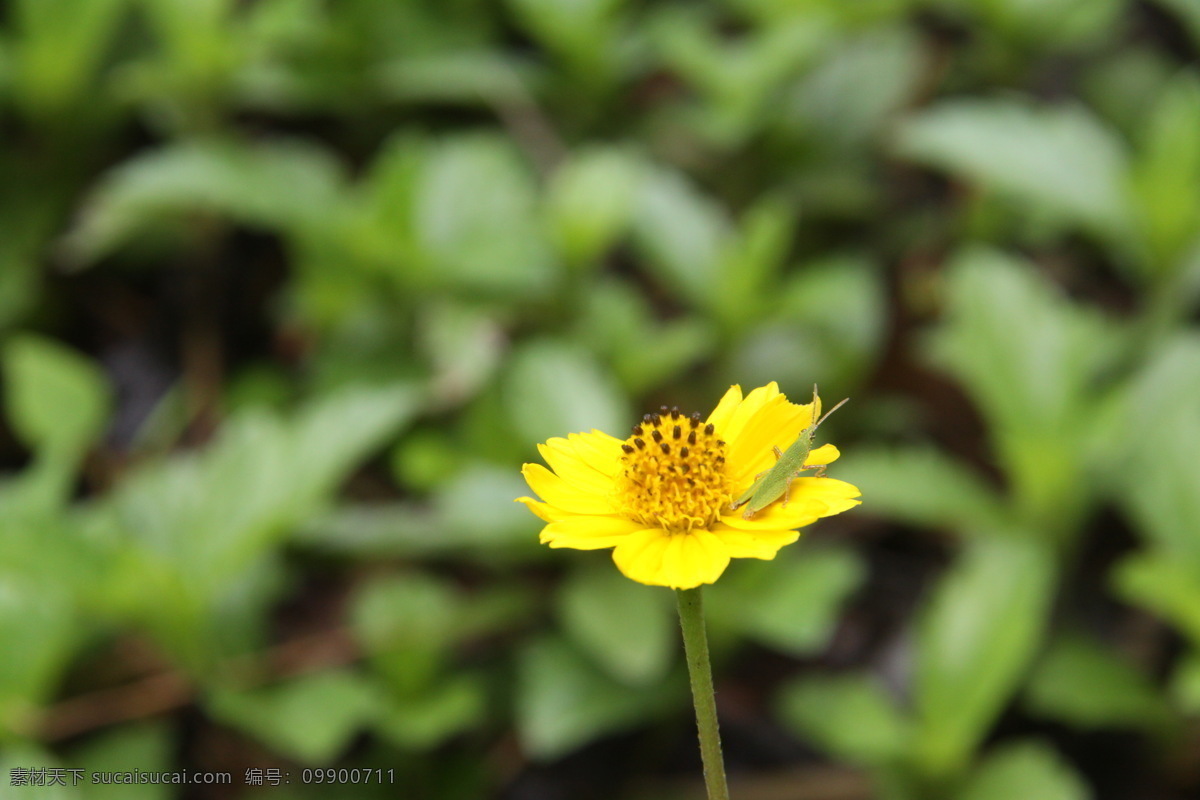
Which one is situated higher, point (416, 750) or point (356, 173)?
point (356, 173)

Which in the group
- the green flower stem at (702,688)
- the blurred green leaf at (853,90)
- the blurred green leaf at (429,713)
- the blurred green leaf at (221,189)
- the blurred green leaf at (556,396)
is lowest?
the green flower stem at (702,688)

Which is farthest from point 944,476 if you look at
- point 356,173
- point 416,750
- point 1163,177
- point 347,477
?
point 356,173

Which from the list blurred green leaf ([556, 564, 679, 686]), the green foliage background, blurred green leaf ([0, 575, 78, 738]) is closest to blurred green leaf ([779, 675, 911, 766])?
the green foliage background

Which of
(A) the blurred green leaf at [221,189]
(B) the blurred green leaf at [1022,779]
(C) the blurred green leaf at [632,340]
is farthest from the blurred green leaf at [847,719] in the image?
(A) the blurred green leaf at [221,189]

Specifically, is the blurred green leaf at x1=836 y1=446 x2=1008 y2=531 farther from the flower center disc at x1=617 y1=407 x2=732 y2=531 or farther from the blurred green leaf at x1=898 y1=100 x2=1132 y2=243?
the flower center disc at x1=617 y1=407 x2=732 y2=531

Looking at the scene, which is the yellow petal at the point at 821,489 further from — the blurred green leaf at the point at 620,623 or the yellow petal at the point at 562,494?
the blurred green leaf at the point at 620,623

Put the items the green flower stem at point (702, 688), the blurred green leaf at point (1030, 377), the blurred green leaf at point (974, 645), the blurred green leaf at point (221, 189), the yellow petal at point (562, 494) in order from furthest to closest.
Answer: the blurred green leaf at point (221, 189)
the blurred green leaf at point (1030, 377)
the blurred green leaf at point (974, 645)
the yellow petal at point (562, 494)
the green flower stem at point (702, 688)

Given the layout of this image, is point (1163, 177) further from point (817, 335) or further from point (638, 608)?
point (638, 608)
